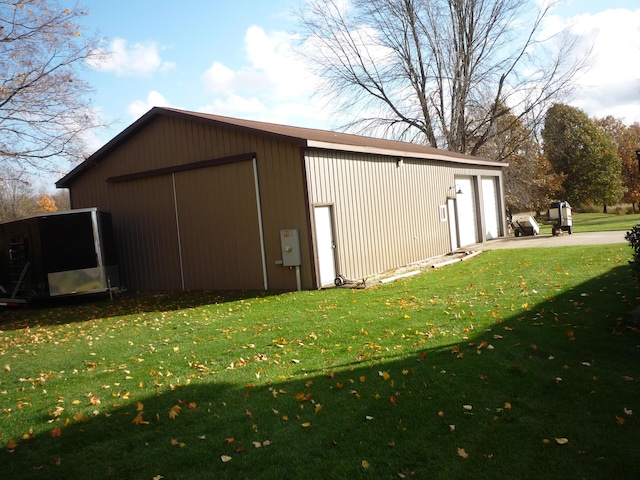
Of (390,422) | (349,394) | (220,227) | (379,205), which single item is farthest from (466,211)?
(390,422)

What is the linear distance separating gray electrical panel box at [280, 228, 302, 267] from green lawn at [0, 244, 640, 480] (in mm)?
3298

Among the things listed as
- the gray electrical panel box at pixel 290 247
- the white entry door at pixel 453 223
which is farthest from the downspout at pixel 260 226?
the white entry door at pixel 453 223

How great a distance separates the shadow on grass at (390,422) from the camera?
12.2 ft

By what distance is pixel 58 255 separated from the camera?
13.7 meters

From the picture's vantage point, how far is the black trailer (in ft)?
44.9

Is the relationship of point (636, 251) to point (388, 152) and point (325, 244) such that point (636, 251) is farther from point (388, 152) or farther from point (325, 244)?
point (388, 152)

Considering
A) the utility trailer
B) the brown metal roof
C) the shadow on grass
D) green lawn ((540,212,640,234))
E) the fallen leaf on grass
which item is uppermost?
the brown metal roof

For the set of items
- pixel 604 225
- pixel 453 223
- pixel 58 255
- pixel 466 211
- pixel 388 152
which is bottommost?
pixel 604 225

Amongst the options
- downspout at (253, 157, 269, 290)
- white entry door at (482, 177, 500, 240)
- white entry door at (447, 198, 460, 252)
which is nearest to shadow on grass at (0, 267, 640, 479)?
downspout at (253, 157, 269, 290)

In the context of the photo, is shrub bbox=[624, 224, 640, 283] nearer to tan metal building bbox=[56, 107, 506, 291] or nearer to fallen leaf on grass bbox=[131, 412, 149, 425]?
fallen leaf on grass bbox=[131, 412, 149, 425]

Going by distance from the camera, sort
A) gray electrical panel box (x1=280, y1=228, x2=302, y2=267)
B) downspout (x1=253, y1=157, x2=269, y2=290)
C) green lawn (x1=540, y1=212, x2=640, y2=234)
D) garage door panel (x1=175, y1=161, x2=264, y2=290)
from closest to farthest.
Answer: gray electrical panel box (x1=280, y1=228, x2=302, y2=267), downspout (x1=253, y1=157, x2=269, y2=290), garage door panel (x1=175, y1=161, x2=264, y2=290), green lawn (x1=540, y1=212, x2=640, y2=234)

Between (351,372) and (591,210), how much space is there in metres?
46.3

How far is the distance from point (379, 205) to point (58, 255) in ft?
29.4

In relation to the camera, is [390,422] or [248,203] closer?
[390,422]
